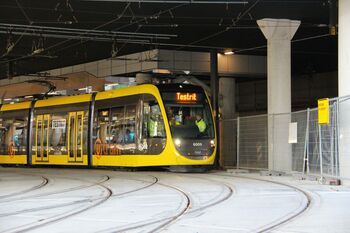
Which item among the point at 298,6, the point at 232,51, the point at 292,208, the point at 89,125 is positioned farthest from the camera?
the point at 232,51

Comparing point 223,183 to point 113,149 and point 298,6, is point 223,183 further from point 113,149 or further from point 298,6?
point 298,6

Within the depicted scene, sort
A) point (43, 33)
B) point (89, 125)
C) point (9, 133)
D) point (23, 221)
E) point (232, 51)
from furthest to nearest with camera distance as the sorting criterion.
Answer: point (232, 51) < point (9, 133) < point (43, 33) < point (89, 125) < point (23, 221)

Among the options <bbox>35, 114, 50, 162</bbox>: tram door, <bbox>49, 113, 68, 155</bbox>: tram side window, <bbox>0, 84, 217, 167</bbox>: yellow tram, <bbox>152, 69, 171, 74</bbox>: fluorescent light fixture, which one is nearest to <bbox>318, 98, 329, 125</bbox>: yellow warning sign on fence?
<bbox>0, 84, 217, 167</bbox>: yellow tram

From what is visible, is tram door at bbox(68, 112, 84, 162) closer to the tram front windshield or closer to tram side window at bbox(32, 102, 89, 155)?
tram side window at bbox(32, 102, 89, 155)

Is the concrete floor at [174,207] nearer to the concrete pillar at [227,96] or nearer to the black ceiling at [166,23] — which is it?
the black ceiling at [166,23]

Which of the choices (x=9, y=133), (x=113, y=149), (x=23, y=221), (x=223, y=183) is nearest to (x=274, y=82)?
(x=113, y=149)

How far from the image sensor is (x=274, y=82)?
84.4 feet

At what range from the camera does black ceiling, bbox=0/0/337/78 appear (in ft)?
77.4

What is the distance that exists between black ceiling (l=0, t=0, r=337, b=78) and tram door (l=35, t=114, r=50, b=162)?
11.0ft

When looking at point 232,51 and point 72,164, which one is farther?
point 232,51

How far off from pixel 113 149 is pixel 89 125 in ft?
6.71

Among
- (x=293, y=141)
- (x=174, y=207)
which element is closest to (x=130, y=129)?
(x=293, y=141)

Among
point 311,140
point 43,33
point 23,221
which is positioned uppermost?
point 43,33

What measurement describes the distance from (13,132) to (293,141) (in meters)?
15.9
